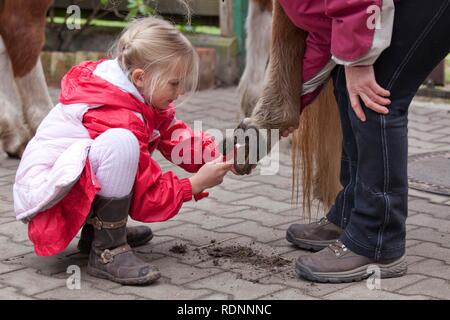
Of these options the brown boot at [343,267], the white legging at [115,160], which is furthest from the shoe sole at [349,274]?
the white legging at [115,160]

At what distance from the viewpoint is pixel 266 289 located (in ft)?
10.2

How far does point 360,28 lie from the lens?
289 cm

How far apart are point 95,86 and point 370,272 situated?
1142 millimetres

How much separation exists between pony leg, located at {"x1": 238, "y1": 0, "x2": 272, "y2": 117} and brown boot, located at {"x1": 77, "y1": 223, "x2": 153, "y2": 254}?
2.05m

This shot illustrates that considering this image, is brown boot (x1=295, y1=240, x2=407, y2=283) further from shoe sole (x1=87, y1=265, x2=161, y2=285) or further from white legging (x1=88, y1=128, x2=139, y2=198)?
white legging (x1=88, y1=128, x2=139, y2=198)

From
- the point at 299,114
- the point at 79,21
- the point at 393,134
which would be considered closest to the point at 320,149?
the point at 299,114

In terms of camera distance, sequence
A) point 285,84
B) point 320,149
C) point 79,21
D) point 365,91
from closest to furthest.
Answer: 1. point 365,91
2. point 285,84
3. point 320,149
4. point 79,21

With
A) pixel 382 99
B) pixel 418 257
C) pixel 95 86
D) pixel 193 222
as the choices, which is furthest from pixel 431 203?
pixel 95 86

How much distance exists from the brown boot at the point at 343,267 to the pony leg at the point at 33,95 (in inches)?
89.4

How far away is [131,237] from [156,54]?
0.78 meters

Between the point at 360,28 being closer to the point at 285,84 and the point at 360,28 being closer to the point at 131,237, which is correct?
the point at 285,84

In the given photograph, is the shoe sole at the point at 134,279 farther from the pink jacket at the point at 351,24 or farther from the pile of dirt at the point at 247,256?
the pink jacket at the point at 351,24

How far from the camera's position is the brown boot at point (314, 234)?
3.58 metres
